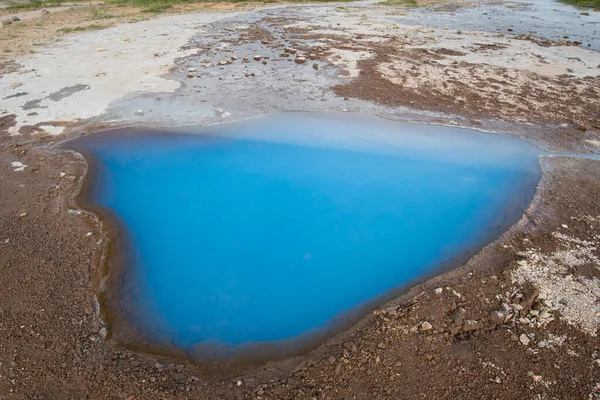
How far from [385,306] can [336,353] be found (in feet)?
2.37

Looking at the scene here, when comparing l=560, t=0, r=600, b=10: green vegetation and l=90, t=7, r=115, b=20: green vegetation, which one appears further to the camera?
l=560, t=0, r=600, b=10: green vegetation

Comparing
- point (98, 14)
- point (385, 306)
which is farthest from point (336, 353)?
point (98, 14)

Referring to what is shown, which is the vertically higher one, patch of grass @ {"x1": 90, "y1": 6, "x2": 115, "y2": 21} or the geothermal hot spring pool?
patch of grass @ {"x1": 90, "y1": 6, "x2": 115, "y2": 21}

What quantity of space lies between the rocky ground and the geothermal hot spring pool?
0.98ft

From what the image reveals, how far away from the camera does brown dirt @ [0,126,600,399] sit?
283 centimetres

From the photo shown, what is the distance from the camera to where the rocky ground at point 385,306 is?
2.92 m

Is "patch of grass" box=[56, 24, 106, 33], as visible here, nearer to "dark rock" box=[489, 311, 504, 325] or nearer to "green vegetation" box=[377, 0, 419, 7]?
"green vegetation" box=[377, 0, 419, 7]

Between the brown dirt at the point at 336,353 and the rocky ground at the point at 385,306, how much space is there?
0.04 ft

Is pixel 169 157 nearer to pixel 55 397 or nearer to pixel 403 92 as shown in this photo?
pixel 55 397

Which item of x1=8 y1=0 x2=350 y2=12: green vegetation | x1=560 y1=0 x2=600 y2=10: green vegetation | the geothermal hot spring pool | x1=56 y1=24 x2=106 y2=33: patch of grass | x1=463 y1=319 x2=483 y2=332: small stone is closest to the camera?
x1=463 y1=319 x2=483 y2=332: small stone

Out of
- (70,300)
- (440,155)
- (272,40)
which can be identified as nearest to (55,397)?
(70,300)

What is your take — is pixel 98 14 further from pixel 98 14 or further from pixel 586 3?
pixel 586 3

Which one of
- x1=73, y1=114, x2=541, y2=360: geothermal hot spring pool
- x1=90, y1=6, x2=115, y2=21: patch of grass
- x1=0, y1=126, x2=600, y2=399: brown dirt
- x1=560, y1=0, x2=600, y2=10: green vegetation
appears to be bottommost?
x1=73, y1=114, x2=541, y2=360: geothermal hot spring pool

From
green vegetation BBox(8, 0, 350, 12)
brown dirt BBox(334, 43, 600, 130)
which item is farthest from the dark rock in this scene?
green vegetation BBox(8, 0, 350, 12)
